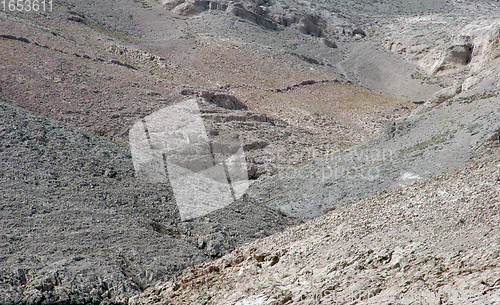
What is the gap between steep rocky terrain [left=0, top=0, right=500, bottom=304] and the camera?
9016mm

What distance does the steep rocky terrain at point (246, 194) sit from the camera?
9.02m

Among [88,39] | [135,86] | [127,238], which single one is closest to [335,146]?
[135,86]

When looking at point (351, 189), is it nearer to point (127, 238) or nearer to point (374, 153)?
point (374, 153)

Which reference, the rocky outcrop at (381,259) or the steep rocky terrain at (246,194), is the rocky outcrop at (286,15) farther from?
the rocky outcrop at (381,259)

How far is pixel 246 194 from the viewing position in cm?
1953

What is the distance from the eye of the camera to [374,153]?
19.8 m

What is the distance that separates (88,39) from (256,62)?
51.5ft

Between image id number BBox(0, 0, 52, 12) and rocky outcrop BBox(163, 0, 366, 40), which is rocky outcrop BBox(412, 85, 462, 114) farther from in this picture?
rocky outcrop BBox(163, 0, 366, 40)

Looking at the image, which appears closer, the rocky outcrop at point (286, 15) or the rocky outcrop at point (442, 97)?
the rocky outcrop at point (442, 97)
